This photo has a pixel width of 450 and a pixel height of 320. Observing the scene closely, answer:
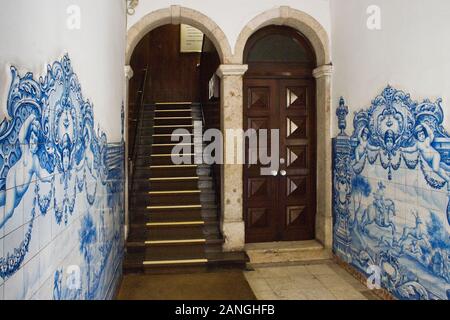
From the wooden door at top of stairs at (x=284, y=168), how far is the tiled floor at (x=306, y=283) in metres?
0.60

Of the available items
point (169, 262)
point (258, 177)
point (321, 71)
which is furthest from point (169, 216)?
point (321, 71)

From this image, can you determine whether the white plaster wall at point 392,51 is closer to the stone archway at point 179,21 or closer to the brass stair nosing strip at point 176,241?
the stone archway at point 179,21

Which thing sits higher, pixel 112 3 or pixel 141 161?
pixel 112 3

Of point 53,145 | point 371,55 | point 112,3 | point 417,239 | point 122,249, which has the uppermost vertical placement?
point 112,3

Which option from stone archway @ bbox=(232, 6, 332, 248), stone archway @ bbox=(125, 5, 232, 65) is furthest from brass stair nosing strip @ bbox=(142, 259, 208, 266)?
stone archway @ bbox=(125, 5, 232, 65)

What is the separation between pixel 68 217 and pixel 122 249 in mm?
2226

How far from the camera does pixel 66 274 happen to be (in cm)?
175

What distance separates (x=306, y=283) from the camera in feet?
11.8

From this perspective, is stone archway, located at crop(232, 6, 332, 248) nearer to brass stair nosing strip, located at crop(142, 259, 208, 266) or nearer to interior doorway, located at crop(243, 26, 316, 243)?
interior doorway, located at crop(243, 26, 316, 243)

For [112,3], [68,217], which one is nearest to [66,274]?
[68,217]

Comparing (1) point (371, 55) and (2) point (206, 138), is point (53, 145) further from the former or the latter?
(2) point (206, 138)

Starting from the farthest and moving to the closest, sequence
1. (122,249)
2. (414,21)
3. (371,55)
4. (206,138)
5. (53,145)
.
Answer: (206,138), (122,249), (371,55), (414,21), (53,145)

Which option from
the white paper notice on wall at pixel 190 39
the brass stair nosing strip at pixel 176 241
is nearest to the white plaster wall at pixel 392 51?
the brass stair nosing strip at pixel 176 241

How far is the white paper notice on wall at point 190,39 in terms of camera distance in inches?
334
